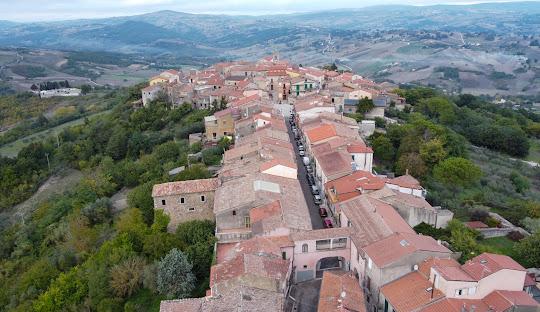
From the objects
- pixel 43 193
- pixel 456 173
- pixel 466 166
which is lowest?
pixel 43 193

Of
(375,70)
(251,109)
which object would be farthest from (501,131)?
(375,70)

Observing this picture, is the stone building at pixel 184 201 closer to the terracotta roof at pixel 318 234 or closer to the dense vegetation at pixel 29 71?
the terracotta roof at pixel 318 234

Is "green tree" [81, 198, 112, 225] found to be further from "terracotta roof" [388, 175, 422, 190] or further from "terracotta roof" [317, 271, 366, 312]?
"terracotta roof" [388, 175, 422, 190]

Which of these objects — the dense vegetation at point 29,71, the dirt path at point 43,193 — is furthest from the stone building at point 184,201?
the dense vegetation at point 29,71

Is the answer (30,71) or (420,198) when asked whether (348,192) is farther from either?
(30,71)

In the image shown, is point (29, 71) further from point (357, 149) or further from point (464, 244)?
point (464, 244)

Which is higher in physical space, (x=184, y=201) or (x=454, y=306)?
(x=184, y=201)

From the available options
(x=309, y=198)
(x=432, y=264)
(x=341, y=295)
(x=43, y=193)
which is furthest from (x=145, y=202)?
(x=43, y=193)

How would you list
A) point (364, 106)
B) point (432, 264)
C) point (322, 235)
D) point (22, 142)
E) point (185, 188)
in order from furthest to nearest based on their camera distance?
1. point (22, 142)
2. point (364, 106)
3. point (185, 188)
4. point (322, 235)
5. point (432, 264)
